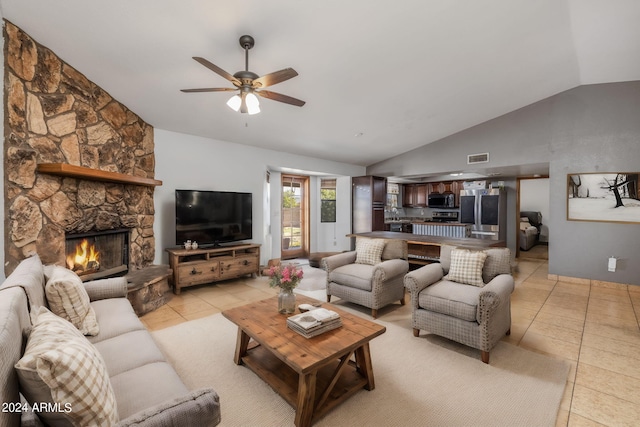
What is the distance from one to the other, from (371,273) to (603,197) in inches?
160

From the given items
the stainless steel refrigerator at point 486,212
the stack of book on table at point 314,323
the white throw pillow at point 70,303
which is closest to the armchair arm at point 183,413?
the stack of book on table at point 314,323

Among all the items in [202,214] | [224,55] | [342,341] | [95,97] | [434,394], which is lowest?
[434,394]

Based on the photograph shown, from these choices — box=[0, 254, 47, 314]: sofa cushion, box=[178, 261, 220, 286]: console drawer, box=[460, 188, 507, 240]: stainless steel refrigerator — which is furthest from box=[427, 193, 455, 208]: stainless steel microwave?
box=[0, 254, 47, 314]: sofa cushion

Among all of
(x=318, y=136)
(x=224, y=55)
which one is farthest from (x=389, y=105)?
(x=224, y=55)

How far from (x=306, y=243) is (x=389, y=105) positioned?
3.90 meters

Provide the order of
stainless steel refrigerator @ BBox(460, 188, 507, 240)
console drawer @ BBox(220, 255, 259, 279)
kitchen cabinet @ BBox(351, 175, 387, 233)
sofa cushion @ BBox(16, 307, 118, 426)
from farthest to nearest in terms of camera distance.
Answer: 1. kitchen cabinet @ BBox(351, 175, 387, 233)
2. stainless steel refrigerator @ BBox(460, 188, 507, 240)
3. console drawer @ BBox(220, 255, 259, 279)
4. sofa cushion @ BBox(16, 307, 118, 426)

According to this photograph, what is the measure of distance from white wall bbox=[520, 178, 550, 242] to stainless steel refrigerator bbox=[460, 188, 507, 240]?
3012mm

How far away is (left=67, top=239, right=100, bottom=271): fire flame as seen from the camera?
3.22 metres

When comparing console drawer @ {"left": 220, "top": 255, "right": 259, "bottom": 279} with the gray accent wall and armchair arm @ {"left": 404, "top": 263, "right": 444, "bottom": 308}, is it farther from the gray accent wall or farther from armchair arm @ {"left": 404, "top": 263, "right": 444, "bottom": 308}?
the gray accent wall

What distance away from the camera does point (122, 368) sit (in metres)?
1.57

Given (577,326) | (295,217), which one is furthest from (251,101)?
(295,217)

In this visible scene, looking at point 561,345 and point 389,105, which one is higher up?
point 389,105

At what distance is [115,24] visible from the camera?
A: 236cm

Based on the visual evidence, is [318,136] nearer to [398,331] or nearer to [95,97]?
[95,97]
